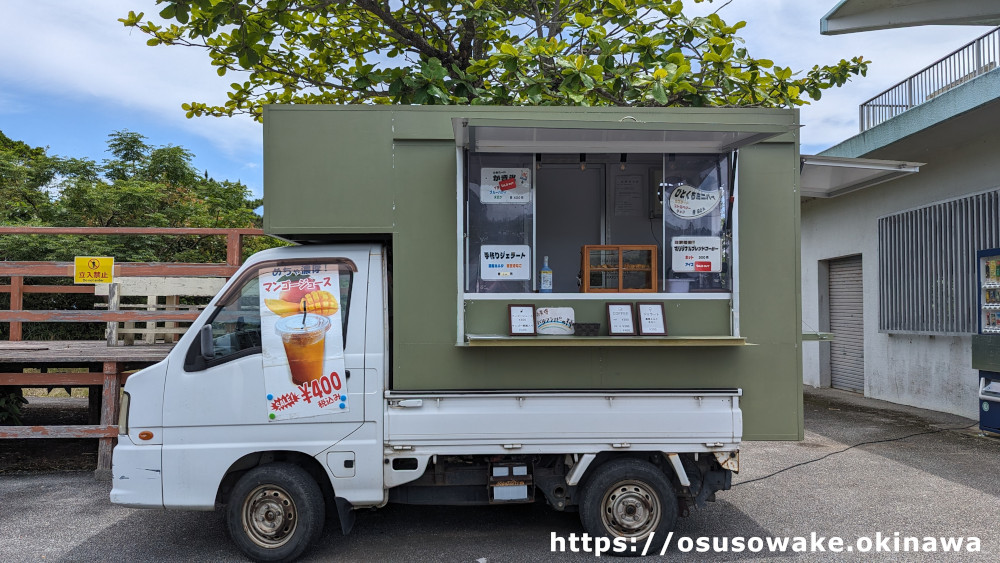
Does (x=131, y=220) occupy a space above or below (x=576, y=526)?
above

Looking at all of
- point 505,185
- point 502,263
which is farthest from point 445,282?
point 505,185

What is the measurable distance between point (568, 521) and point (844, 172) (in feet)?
11.7

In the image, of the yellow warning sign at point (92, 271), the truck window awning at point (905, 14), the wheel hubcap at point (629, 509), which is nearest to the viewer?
the wheel hubcap at point (629, 509)

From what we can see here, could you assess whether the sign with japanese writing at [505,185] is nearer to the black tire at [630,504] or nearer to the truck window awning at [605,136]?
the truck window awning at [605,136]

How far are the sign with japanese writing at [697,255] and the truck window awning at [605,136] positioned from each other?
65 centimetres

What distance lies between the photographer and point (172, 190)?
20.5m

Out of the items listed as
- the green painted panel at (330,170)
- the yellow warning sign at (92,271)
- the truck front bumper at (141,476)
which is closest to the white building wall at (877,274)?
the green painted panel at (330,170)

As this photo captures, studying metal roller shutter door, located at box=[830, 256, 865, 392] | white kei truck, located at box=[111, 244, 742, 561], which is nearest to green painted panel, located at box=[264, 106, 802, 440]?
white kei truck, located at box=[111, 244, 742, 561]

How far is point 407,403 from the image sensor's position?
181 inches

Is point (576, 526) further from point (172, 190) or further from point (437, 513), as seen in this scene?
point (172, 190)

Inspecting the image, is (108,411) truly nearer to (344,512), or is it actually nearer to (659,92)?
(344,512)

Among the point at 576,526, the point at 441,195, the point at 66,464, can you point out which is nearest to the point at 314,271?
the point at 441,195

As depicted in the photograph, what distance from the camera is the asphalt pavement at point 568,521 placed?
190 inches

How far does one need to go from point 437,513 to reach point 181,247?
14617 mm
